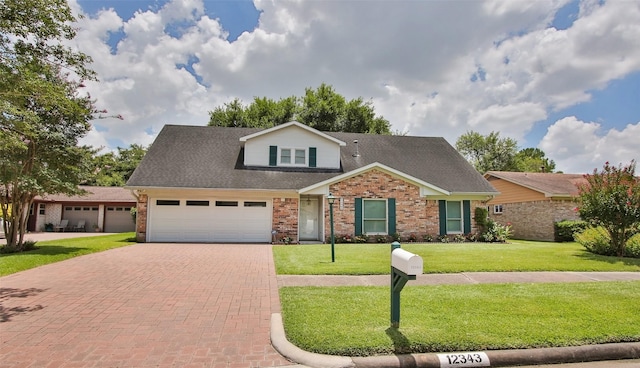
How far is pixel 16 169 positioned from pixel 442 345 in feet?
44.9

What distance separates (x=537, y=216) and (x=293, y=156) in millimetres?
15050

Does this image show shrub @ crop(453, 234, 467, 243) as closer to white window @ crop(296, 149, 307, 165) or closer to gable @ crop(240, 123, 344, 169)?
gable @ crop(240, 123, 344, 169)

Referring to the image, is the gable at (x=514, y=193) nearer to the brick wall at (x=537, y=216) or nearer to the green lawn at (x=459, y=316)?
the brick wall at (x=537, y=216)

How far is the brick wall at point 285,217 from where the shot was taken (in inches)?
679

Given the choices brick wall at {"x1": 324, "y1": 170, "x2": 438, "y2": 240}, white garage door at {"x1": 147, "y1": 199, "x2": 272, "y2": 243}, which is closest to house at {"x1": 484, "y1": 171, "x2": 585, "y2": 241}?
brick wall at {"x1": 324, "y1": 170, "x2": 438, "y2": 240}

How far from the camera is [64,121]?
13.1 meters

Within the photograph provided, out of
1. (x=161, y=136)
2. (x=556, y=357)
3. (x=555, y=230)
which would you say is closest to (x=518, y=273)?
(x=556, y=357)

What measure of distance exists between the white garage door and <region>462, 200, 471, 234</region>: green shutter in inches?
387

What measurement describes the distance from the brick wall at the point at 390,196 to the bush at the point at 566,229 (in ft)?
25.7

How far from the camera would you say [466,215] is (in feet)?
61.0

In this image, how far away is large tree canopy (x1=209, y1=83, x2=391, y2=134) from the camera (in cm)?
3247

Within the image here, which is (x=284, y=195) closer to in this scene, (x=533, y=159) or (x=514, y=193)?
(x=514, y=193)

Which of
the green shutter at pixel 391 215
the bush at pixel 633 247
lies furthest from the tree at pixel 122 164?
the bush at pixel 633 247

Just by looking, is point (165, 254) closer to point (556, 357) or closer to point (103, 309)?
point (103, 309)
